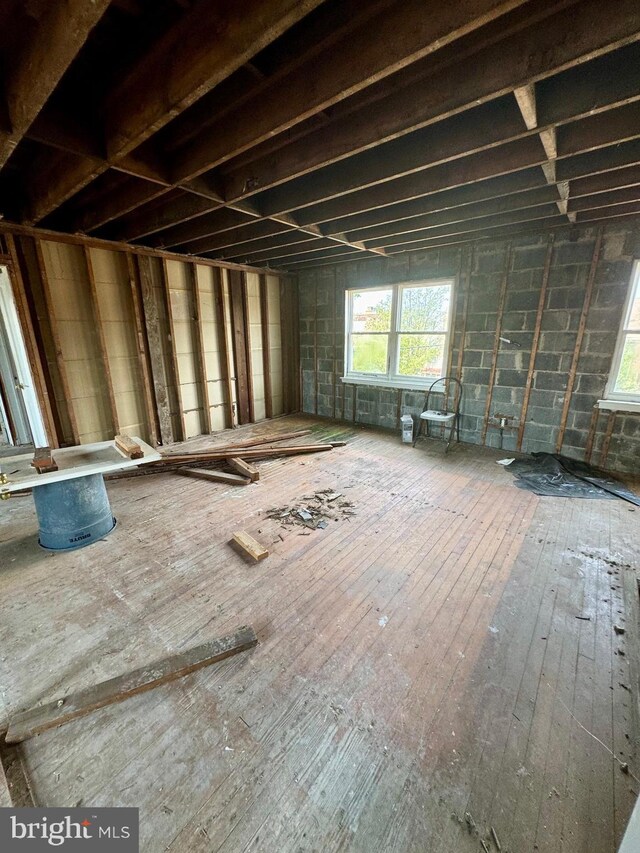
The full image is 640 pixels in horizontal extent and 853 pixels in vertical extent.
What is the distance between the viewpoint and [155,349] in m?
4.76

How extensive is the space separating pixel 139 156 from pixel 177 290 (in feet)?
9.12

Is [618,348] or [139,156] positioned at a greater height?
[139,156]

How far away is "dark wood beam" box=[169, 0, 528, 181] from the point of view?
1.27 meters

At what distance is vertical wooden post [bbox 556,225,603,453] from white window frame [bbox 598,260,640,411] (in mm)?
320

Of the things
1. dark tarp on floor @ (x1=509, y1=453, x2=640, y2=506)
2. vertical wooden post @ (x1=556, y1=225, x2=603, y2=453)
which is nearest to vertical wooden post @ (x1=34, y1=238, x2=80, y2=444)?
dark tarp on floor @ (x1=509, y1=453, x2=640, y2=506)

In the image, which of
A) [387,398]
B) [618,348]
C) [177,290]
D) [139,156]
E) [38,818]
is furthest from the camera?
[387,398]

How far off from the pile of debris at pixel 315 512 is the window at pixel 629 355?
335 centimetres

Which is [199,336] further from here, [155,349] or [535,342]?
[535,342]

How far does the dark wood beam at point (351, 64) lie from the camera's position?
1.27m

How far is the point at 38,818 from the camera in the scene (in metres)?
1.14

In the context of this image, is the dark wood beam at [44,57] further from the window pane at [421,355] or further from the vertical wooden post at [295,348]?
the vertical wooden post at [295,348]

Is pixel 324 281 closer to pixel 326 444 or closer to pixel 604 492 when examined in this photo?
pixel 326 444

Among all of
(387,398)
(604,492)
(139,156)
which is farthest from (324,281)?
(604,492)

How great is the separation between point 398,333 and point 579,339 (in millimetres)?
2346
